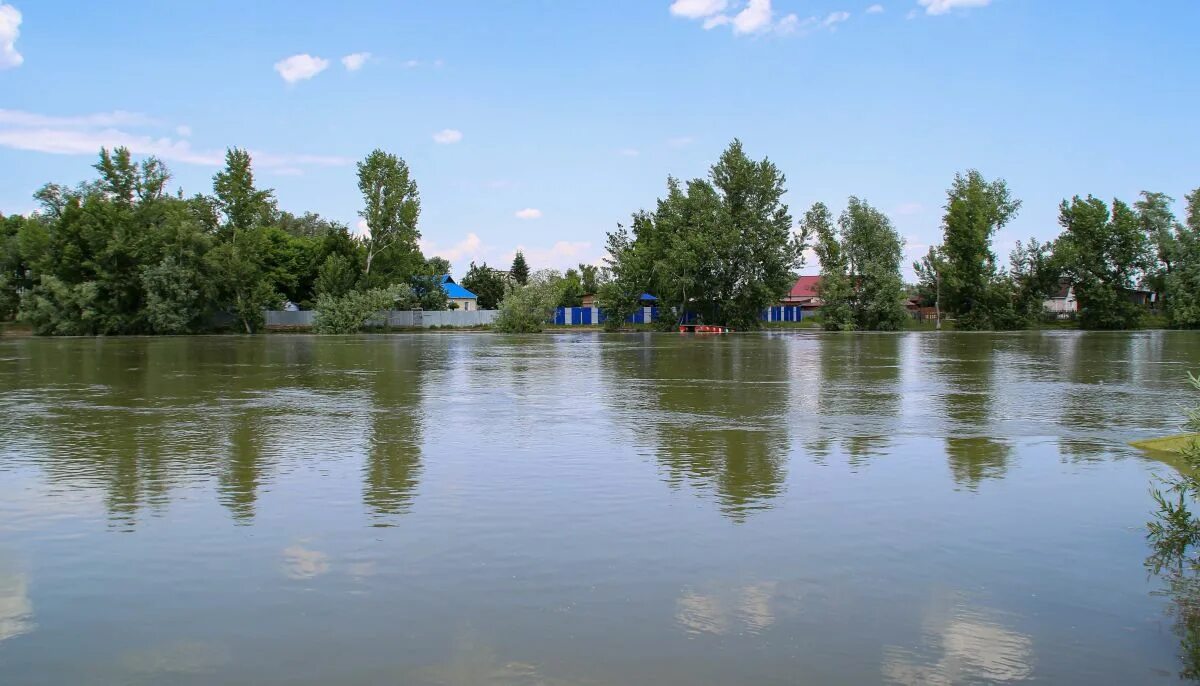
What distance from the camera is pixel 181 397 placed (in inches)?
747

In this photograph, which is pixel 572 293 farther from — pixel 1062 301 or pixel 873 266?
pixel 1062 301

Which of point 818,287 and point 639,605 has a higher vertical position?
point 818,287

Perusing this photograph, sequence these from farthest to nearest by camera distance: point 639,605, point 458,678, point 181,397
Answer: point 181,397 → point 639,605 → point 458,678

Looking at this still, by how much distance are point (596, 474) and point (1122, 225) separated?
83.8 m

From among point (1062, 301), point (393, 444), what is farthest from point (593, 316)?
point (393, 444)

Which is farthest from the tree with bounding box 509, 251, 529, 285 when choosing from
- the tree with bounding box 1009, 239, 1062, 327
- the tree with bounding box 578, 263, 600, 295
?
the tree with bounding box 1009, 239, 1062, 327

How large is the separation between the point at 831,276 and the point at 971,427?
65.8 m

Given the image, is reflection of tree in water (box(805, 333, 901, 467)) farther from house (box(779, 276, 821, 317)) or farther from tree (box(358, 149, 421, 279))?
house (box(779, 276, 821, 317))

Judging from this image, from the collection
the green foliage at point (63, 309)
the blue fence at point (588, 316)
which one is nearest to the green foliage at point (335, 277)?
the green foliage at point (63, 309)

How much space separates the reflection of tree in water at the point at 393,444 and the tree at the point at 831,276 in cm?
5710

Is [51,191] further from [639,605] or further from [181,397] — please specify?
[639,605]

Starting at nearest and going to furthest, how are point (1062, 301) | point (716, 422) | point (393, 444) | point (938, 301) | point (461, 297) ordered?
point (393, 444) < point (716, 422) < point (938, 301) < point (461, 297) < point (1062, 301)

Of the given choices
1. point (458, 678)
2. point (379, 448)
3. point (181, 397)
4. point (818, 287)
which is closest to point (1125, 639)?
point (458, 678)

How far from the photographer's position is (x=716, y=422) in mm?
14844
